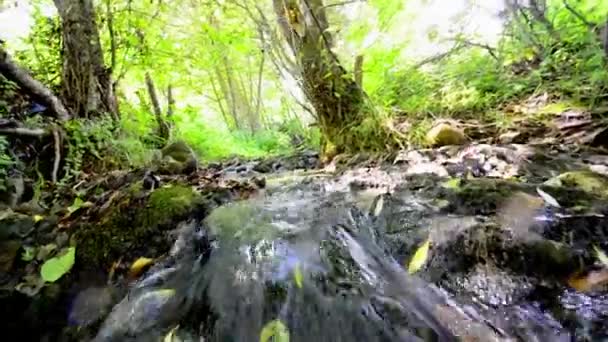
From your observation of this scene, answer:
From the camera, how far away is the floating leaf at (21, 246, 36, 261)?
1.79 m

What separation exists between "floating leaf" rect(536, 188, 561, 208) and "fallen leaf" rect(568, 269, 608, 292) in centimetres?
42

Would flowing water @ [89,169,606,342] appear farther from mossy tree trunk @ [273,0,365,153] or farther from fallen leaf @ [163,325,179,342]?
mossy tree trunk @ [273,0,365,153]

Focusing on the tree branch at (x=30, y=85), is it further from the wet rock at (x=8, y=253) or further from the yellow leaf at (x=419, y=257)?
the yellow leaf at (x=419, y=257)

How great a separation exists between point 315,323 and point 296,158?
321 centimetres

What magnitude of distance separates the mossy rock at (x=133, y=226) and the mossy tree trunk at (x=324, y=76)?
5.09 feet

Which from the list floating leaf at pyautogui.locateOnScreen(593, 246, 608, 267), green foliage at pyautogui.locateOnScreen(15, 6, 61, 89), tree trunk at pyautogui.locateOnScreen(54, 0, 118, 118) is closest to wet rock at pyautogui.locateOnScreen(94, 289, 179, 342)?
floating leaf at pyautogui.locateOnScreen(593, 246, 608, 267)

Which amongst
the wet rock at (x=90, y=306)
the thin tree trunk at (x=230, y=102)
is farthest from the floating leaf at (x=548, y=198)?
the thin tree trunk at (x=230, y=102)

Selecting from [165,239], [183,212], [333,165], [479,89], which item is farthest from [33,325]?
[479,89]

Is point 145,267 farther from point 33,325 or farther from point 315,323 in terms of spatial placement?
point 315,323

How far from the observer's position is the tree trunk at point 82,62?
4.20 metres

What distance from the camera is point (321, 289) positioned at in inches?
57.2

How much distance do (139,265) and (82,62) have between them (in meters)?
3.48

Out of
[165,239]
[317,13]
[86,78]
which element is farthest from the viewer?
[86,78]

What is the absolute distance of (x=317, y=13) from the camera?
3.59 m
